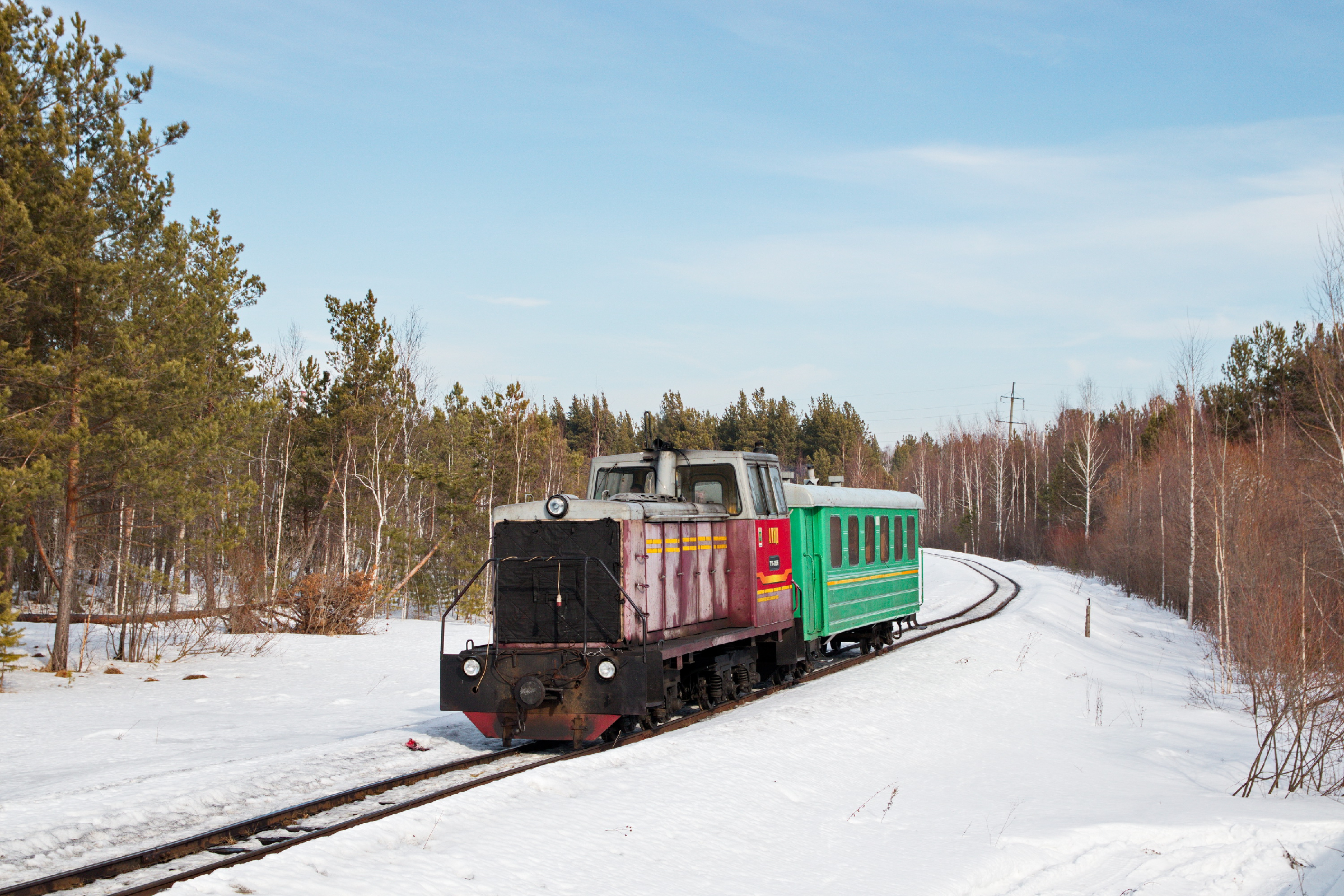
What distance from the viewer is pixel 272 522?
37.8 m

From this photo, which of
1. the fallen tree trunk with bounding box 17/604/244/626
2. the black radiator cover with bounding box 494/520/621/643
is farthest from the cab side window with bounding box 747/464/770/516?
the fallen tree trunk with bounding box 17/604/244/626

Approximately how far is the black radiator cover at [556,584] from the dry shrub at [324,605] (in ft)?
48.2

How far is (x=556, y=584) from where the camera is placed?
381 inches

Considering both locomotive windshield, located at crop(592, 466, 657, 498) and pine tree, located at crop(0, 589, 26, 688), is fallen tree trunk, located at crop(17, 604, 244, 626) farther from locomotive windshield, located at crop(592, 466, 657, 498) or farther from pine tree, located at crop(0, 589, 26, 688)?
locomotive windshield, located at crop(592, 466, 657, 498)

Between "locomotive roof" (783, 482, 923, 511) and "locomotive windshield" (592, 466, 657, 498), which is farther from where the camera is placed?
"locomotive roof" (783, 482, 923, 511)

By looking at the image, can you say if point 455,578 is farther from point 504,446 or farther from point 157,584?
point 157,584

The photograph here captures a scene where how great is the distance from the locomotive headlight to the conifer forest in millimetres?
8564

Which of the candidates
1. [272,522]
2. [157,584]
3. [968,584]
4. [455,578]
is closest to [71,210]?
[157,584]

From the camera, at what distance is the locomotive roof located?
545 inches

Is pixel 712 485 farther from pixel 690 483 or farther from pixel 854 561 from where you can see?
pixel 854 561

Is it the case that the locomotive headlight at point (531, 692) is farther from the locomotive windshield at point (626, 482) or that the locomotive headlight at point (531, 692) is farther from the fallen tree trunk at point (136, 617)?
the fallen tree trunk at point (136, 617)

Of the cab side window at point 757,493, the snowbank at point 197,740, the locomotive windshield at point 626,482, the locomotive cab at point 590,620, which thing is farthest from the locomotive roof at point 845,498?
the snowbank at point 197,740

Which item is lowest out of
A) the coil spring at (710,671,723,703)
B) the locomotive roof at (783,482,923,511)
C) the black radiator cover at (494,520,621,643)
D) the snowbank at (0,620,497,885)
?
the snowbank at (0,620,497,885)

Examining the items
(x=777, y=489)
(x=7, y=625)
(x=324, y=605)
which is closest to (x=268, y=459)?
(x=324, y=605)
